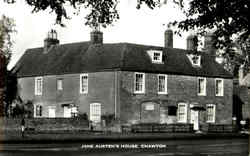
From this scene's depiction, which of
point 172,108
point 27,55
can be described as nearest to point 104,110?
point 172,108

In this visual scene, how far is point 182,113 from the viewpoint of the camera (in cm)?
4988

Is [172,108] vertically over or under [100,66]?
under

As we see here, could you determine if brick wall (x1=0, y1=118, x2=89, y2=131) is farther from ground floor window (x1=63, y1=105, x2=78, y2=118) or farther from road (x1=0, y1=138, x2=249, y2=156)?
road (x1=0, y1=138, x2=249, y2=156)

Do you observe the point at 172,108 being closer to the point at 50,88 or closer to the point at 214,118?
the point at 214,118

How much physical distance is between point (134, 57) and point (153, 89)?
3.74 metres

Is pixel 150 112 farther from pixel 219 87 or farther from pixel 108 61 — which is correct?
pixel 219 87

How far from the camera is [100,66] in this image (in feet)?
154

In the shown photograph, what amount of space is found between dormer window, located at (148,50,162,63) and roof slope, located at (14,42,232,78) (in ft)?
1.43

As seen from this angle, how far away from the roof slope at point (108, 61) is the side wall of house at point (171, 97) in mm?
862

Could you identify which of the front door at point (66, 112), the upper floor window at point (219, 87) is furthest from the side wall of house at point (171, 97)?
the front door at point (66, 112)

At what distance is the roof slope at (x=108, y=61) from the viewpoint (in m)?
47.2

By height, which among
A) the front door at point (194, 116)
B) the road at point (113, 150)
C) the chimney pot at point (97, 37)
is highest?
the chimney pot at point (97, 37)

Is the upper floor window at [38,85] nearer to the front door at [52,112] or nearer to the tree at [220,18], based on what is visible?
the front door at [52,112]

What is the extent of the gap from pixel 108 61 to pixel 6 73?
14.3 metres
